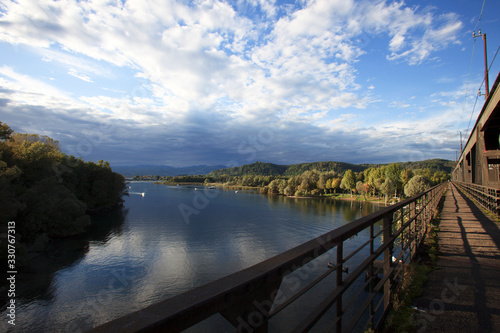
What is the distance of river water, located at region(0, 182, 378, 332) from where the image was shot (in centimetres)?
1480

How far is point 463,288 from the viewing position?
324 cm

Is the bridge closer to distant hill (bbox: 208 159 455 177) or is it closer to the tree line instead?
the tree line

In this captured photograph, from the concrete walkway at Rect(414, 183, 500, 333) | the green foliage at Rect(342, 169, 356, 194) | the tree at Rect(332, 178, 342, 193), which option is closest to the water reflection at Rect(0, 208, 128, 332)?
the concrete walkway at Rect(414, 183, 500, 333)

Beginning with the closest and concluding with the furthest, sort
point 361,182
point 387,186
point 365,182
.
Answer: point 387,186 → point 361,182 → point 365,182

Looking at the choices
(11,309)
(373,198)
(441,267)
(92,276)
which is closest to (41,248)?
(92,276)

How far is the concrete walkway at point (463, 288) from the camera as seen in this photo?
255cm

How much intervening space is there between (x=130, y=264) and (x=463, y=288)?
75.1 ft

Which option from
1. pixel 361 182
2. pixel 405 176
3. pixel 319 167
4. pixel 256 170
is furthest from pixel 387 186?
pixel 256 170

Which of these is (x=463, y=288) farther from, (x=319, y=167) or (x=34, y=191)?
(x=319, y=167)

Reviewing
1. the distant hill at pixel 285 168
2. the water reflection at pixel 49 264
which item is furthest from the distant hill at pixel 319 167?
the water reflection at pixel 49 264

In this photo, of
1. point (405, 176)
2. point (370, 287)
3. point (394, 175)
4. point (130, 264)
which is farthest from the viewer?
point (394, 175)

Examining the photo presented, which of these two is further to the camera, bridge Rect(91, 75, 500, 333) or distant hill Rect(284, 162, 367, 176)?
distant hill Rect(284, 162, 367, 176)

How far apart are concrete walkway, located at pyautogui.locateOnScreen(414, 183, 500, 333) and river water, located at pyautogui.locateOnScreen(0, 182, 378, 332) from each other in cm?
1183

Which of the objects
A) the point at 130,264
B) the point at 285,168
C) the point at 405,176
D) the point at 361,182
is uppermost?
the point at 285,168
